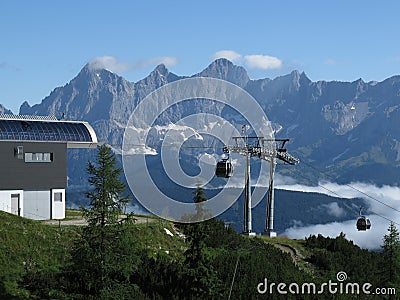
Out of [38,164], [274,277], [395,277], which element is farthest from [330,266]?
[38,164]

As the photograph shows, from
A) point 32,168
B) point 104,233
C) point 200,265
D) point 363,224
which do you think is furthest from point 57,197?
point 363,224

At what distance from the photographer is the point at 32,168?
195 feet

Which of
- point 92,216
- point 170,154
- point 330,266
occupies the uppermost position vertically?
point 170,154

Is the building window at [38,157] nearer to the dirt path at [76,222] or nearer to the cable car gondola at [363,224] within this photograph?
the dirt path at [76,222]

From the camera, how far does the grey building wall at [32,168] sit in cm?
5796

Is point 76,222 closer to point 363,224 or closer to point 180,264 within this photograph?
point 180,264

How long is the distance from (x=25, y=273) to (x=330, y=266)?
22.5m

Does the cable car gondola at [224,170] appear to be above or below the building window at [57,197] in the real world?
above

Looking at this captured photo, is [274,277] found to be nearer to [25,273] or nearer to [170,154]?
[170,154]

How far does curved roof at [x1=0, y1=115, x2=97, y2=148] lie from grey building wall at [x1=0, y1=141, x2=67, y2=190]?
56cm

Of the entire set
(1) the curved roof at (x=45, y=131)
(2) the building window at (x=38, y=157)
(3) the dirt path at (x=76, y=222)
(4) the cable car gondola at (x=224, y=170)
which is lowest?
(3) the dirt path at (x=76, y=222)

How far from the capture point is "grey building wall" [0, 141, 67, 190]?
57959 mm

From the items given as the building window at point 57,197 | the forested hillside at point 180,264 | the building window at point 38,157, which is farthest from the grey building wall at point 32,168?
the forested hillside at point 180,264

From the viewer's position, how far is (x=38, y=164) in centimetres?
5975
